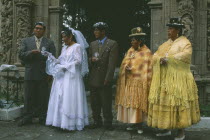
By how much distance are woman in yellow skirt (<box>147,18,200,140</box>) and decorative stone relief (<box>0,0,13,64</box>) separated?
18.7 feet

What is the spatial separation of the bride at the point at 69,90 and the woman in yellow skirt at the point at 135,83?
756mm

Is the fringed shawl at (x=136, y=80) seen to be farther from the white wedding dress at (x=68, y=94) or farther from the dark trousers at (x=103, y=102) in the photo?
the white wedding dress at (x=68, y=94)

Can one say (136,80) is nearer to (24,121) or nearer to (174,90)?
(174,90)

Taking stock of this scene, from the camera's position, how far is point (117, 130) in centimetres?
582

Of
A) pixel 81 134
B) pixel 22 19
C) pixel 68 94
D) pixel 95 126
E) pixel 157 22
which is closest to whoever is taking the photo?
pixel 81 134

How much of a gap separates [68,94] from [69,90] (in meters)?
0.08

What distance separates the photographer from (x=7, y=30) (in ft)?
31.0

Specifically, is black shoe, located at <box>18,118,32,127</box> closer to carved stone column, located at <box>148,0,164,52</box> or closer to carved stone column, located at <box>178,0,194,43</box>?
carved stone column, located at <box>148,0,164,52</box>

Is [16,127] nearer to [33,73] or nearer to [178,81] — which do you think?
[33,73]

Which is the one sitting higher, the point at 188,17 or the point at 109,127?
the point at 188,17

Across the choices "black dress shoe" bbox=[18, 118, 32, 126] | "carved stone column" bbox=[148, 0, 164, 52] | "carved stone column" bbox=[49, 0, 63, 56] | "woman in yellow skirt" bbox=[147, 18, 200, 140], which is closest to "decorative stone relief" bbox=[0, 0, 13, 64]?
"carved stone column" bbox=[49, 0, 63, 56]

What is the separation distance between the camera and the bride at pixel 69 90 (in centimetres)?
564

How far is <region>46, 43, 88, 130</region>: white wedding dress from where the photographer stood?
5637 mm

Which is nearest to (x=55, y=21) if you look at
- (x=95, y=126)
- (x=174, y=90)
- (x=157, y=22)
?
(x=157, y=22)
